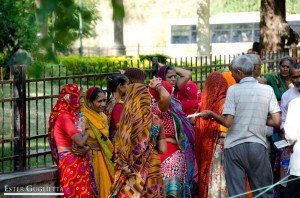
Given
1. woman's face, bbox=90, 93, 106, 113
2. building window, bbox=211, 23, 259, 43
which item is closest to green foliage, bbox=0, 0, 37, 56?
woman's face, bbox=90, 93, 106, 113

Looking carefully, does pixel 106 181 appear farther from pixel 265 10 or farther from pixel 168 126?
pixel 265 10

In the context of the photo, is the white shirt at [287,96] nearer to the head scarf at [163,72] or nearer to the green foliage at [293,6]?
the head scarf at [163,72]

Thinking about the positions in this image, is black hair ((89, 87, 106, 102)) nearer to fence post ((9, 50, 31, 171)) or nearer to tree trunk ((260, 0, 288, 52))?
fence post ((9, 50, 31, 171))

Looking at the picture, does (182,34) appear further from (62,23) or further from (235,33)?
(62,23)

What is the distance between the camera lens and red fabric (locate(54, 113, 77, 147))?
24.2 feet

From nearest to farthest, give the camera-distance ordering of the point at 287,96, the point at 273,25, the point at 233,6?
the point at 287,96 < the point at 273,25 < the point at 233,6

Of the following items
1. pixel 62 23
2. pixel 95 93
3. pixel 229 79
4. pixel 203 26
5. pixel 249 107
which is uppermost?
pixel 203 26

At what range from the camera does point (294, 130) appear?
23.8 feet

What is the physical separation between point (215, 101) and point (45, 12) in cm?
513

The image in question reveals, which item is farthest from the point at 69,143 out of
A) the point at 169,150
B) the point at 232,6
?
the point at 232,6

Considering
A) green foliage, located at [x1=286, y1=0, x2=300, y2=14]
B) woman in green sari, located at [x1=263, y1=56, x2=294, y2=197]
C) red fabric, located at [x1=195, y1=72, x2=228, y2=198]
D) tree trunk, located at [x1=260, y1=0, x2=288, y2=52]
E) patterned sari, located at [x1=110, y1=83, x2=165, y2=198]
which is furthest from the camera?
green foliage, located at [x1=286, y1=0, x2=300, y2=14]

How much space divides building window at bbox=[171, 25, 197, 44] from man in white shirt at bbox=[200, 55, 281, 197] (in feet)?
137

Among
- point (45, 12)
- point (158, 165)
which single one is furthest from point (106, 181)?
point (45, 12)

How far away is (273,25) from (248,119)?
10381 millimetres
